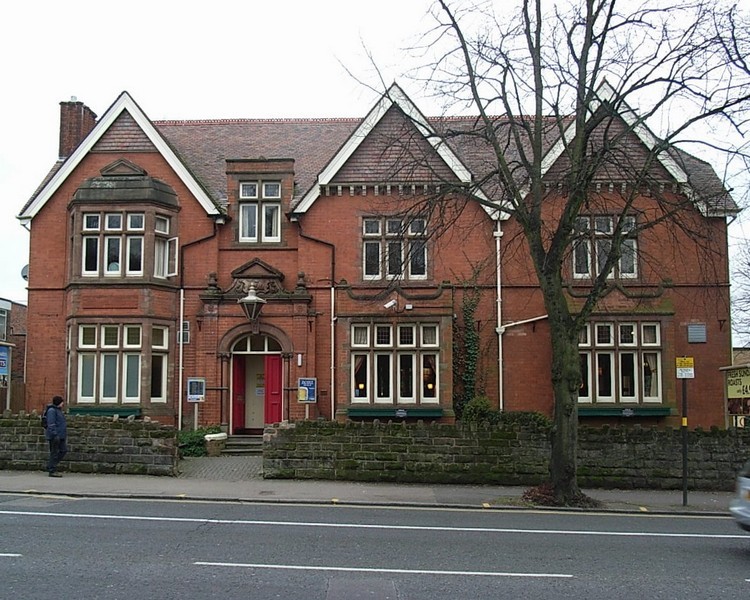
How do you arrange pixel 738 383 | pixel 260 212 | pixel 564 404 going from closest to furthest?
pixel 564 404 < pixel 738 383 < pixel 260 212

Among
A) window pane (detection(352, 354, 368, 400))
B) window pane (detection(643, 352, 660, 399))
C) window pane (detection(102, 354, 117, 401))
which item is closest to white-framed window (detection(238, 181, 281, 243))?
window pane (detection(352, 354, 368, 400))

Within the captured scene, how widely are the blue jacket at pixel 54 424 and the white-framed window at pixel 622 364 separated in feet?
43.1

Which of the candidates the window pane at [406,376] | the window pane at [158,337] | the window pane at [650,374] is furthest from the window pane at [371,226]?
the window pane at [650,374]

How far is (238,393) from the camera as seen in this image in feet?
74.7

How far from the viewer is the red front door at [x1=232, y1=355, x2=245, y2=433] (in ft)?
74.1

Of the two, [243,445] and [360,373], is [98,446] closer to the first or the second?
[243,445]

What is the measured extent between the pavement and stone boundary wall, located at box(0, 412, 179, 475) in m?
0.27

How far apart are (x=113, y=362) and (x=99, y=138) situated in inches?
258

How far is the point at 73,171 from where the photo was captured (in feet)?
75.9

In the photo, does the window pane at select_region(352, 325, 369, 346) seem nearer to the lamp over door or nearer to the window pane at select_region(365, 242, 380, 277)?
the window pane at select_region(365, 242, 380, 277)

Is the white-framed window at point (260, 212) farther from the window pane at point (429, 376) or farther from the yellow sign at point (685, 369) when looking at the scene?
the yellow sign at point (685, 369)

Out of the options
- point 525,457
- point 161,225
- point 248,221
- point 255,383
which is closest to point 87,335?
point 161,225

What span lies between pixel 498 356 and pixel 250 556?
45.5 ft

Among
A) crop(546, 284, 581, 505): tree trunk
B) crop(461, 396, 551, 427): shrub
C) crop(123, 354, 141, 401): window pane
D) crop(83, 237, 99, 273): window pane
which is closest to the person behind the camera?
crop(546, 284, 581, 505): tree trunk
